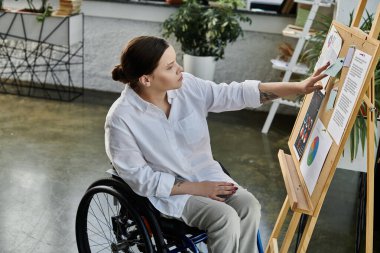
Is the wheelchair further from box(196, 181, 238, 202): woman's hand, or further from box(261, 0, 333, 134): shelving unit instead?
box(261, 0, 333, 134): shelving unit

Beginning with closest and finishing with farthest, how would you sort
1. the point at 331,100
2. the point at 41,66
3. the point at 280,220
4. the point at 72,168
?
the point at 331,100, the point at 280,220, the point at 72,168, the point at 41,66

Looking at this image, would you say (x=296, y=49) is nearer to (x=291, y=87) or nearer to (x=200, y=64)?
(x=200, y=64)

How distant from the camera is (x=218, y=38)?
13.3ft

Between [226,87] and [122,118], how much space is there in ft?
1.47

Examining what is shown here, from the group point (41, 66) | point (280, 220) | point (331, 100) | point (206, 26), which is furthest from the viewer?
point (41, 66)

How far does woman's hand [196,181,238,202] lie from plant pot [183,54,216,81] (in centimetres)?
227

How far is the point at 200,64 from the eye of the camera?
4.08 m

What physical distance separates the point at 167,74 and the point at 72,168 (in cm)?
161

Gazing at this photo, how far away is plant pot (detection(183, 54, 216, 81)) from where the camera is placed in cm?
407

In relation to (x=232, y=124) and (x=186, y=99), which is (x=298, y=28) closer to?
(x=232, y=124)

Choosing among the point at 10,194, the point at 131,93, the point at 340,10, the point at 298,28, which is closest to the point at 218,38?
the point at 298,28

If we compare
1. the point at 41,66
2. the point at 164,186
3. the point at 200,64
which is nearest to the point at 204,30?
the point at 200,64

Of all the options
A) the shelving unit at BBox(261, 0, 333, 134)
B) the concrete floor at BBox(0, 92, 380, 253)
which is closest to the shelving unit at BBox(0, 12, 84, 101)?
the concrete floor at BBox(0, 92, 380, 253)

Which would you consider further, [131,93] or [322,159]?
[131,93]
